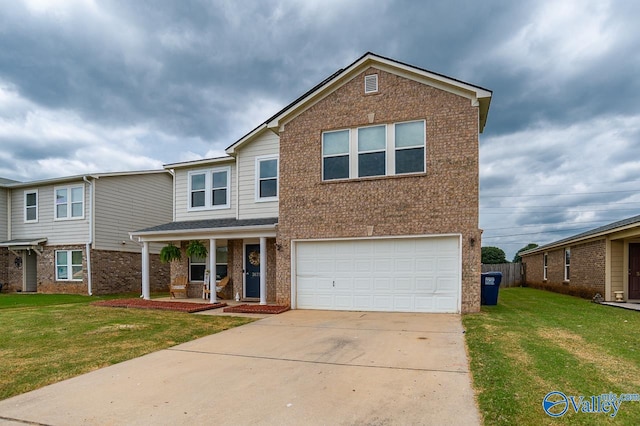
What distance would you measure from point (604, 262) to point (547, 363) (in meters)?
12.2

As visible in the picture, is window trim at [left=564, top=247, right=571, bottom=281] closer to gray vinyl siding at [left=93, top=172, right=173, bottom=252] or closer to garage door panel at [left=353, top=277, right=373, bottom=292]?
garage door panel at [left=353, top=277, right=373, bottom=292]

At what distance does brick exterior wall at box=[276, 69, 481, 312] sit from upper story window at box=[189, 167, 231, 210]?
395 centimetres

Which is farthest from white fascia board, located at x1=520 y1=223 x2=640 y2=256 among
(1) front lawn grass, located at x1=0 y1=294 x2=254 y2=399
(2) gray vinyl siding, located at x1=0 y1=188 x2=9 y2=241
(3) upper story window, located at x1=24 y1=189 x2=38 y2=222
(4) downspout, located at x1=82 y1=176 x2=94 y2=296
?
(2) gray vinyl siding, located at x1=0 y1=188 x2=9 y2=241

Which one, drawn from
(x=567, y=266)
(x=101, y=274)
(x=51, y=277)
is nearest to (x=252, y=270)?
(x=101, y=274)

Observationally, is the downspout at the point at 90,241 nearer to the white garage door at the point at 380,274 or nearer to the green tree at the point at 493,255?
the white garage door at the point at 380,274

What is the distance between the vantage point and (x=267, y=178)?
14.7 m

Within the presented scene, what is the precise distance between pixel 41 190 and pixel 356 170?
18.3m

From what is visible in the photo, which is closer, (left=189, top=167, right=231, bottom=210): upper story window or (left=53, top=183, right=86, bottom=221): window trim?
(left=189, top=167, right=231, bottom=210): upper story window

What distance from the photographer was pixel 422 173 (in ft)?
36.8

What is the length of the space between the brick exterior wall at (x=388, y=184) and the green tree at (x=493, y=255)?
120 feet

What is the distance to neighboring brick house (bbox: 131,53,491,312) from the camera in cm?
1093

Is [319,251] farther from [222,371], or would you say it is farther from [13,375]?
[13,375]

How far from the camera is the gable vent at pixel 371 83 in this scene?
12.0 meters

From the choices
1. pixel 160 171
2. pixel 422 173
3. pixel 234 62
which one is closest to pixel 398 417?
pixel 422 173
